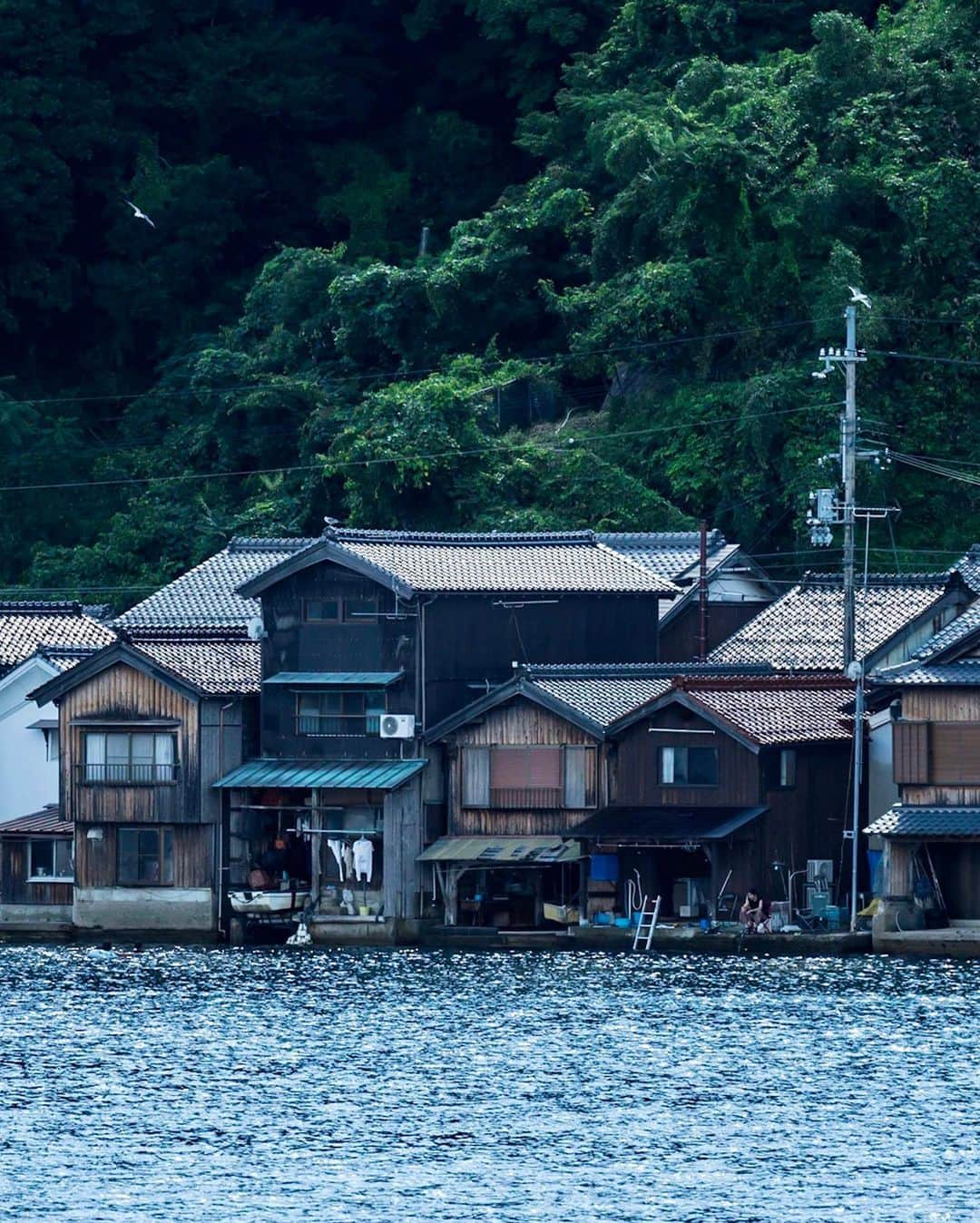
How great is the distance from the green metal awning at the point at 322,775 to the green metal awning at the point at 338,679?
171cm

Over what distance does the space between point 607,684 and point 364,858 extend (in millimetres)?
6511

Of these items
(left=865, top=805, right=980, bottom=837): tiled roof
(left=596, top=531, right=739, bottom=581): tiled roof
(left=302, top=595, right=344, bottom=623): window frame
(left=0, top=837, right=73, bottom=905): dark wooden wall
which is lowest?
(left=0, top=837, right=73, bottom=905): dark wooden wall

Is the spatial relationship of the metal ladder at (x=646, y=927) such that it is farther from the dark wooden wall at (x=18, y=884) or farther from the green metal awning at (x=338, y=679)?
the dark wooden wall at (x=18, y=884)

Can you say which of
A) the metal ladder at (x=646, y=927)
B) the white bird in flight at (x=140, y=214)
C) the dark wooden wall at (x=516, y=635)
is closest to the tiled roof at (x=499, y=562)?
the dark wooden wall at (x=516, y=635)

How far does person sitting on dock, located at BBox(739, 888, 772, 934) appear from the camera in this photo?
58.1 meters

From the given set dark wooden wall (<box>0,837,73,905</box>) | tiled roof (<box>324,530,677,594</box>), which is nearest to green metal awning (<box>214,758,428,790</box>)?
tiled roof (<box>324,530,677,594</box>)

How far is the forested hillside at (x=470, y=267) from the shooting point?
79125 mm

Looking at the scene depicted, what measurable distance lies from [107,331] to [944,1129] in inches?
2369

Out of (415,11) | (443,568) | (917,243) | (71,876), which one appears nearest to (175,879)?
(71,876)

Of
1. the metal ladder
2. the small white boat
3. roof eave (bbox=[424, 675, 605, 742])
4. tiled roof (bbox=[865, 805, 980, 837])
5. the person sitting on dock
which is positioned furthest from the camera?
the small white boat

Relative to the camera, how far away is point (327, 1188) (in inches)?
1479

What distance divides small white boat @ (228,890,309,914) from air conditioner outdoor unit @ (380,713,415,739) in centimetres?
413

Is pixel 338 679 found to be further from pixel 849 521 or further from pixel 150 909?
pixel 849 521

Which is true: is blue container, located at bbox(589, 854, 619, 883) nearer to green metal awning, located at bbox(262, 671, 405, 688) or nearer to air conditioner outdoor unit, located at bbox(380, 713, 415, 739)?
air conditioner outdoor unit, located at bbox(380, 713, 415, 739)
